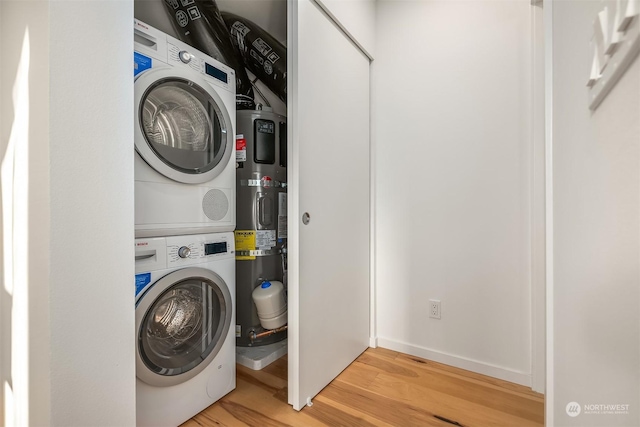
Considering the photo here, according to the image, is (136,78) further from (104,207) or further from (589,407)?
(589,407)

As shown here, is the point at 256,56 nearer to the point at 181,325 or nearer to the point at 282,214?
the point at 282,214

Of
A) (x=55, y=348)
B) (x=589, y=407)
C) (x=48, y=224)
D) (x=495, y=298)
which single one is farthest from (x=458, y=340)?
(x=48, y=224)

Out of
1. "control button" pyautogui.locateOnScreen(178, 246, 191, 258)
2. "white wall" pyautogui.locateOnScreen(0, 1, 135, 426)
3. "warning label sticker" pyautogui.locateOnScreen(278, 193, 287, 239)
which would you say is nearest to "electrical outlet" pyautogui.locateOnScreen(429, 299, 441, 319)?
"warning label sticker" pyautogui.locateOnScreen(278, 193, 287, 239)

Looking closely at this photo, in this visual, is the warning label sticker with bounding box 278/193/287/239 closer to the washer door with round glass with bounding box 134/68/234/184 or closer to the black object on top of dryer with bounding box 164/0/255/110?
the washer door with round glass with bounding box 134/68/234/184

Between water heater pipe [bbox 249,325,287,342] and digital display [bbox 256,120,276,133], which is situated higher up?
digital display [bbox 256,120,276,133]

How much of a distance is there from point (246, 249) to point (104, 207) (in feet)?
3.42

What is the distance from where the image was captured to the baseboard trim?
160 cm

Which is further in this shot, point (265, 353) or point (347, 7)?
point (265, 353)

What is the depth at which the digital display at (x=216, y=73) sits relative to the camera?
139 centimetres

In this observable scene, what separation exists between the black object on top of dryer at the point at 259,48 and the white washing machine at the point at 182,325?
1143mm

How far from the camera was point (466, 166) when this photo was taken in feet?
5.73

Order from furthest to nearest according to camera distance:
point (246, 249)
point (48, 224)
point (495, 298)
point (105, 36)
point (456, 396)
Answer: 1. point (246, 249)
2. point (495, 298)
3. point (456, 396)
4. point (105, 36)
5. point (48, 224)

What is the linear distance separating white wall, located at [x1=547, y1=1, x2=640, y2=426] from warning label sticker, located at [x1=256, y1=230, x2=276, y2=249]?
1476 mm

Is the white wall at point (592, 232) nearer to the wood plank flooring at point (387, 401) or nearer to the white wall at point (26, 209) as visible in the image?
the wood plank flooring at point (387, 401)
